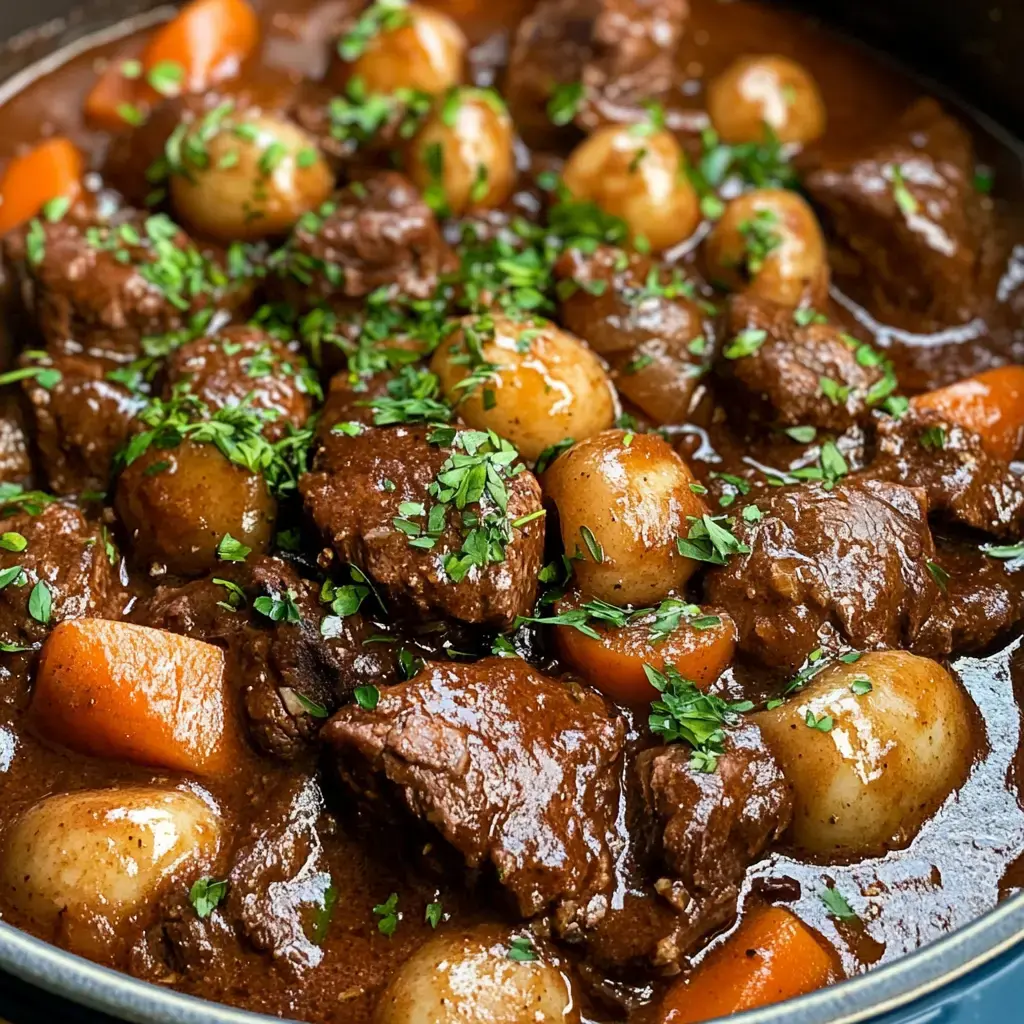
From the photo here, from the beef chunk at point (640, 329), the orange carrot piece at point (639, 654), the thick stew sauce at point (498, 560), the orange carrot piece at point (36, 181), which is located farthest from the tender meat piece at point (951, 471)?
the orange carrot piece at point (36, 181)

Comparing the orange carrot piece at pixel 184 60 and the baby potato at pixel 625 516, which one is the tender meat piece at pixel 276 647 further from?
the orange carrot piece at pixel 184 60

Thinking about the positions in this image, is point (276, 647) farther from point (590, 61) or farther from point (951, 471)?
point (590, 61)

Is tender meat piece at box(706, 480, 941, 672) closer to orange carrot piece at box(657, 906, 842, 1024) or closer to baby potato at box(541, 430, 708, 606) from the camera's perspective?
baby potato at box(541, 430, 708, 606)

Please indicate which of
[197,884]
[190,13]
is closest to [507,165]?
[190,13]

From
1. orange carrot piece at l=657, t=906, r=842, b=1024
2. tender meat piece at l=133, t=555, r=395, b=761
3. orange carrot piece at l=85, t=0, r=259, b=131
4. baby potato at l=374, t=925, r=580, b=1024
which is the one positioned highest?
orange carrot piece at l=85, t=0, r=259, b=131

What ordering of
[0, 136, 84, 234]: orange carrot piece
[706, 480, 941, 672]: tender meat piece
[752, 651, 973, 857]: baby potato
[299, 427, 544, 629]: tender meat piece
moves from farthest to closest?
[0, 136, 84, 234]: orange carrot piece, [706, 480, 941, 672]: tender meat piece, [299, 427, 544, 629]: tender meat piece, [752, 651, 973, 857]: baby potato

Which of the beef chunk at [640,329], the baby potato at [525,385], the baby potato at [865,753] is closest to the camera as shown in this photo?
the baby potato at [865,753]

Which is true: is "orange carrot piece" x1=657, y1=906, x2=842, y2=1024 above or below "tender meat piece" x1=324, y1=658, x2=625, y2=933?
below

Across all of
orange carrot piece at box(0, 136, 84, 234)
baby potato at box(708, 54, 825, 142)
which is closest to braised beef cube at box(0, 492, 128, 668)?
orange carrot piece at box(0, 136, 84, 234)
